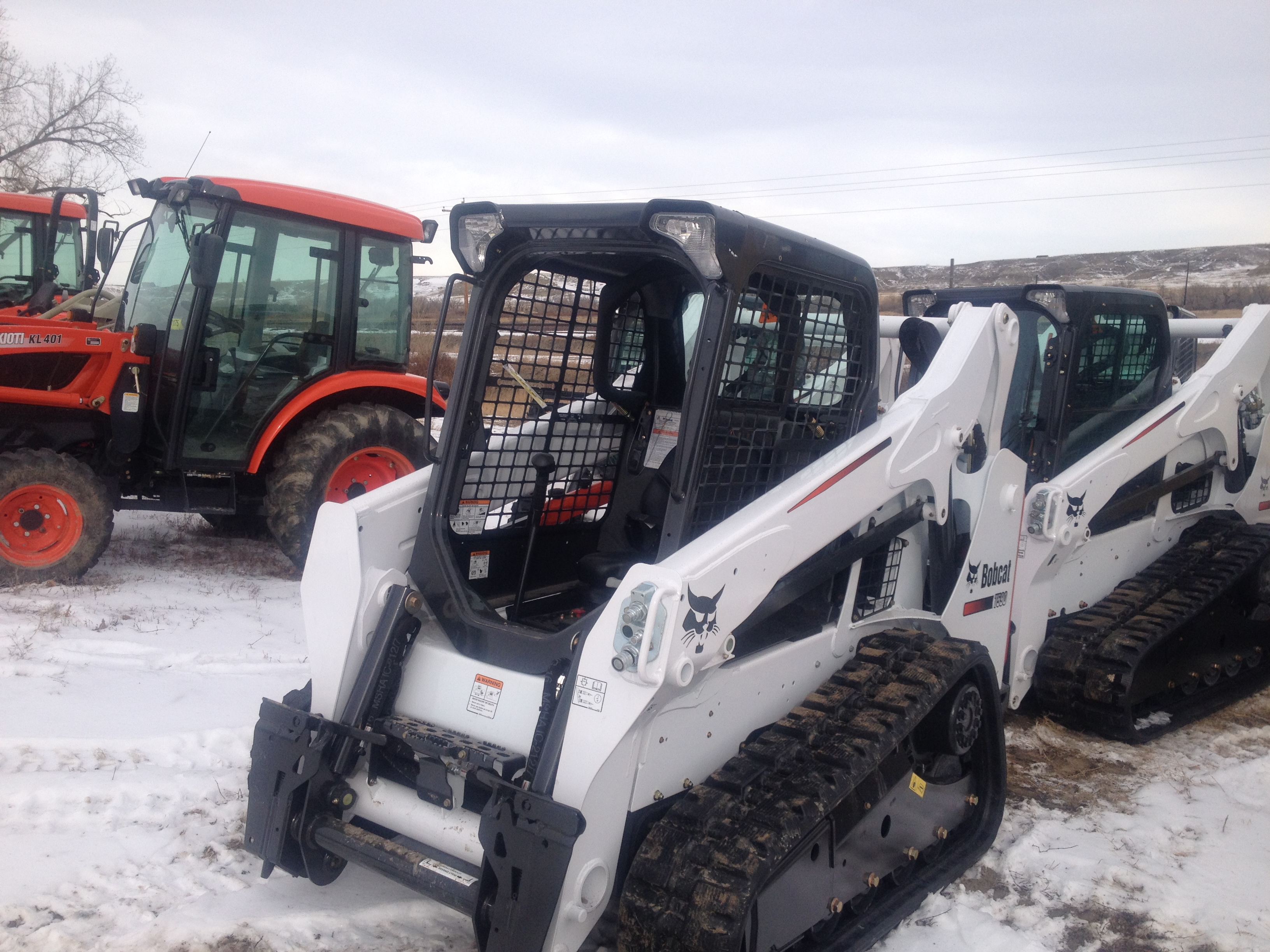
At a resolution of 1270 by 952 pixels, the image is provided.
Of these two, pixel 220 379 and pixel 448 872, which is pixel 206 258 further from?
pixel 448 872

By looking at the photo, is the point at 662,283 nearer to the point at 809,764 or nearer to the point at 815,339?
the point at 815,339

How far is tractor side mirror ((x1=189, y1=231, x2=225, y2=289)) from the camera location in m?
6.37

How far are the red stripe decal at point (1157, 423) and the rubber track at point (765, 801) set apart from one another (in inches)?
82.8

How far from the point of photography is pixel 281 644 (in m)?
5.83

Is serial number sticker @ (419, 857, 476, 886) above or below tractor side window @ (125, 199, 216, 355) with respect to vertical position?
below

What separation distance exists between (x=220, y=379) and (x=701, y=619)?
16.6 feet

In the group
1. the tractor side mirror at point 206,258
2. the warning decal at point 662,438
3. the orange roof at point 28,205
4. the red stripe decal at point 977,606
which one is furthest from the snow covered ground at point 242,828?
the orange roof at point 28,205

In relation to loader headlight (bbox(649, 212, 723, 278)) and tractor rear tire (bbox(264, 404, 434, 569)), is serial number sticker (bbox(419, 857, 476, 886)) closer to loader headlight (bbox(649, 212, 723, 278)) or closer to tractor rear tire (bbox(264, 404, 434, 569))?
loader headlight (bbox(649, 212, 723, 278))

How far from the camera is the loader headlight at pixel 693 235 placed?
310 centimetres

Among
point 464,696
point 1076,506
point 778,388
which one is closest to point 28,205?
point 464,696

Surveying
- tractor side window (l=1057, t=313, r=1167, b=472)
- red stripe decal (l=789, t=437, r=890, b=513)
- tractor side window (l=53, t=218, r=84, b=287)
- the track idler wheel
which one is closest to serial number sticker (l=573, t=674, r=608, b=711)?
red stripe decal (l=789, t=437, r=890, b=513)

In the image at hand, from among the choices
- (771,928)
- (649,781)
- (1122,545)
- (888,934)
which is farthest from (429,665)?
(1122,545)

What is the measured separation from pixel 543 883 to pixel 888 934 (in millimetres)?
1272

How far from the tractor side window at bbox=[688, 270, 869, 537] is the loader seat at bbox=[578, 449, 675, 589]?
0.48 m
